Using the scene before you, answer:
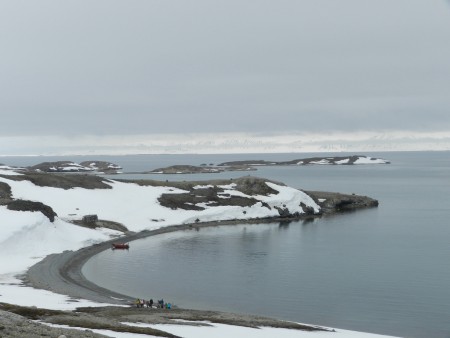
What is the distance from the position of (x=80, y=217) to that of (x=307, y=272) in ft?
167

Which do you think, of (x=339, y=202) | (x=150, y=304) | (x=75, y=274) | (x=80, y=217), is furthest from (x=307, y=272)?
(x=339, y=202)

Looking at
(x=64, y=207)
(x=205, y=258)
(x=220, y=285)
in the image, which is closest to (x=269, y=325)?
(x=220, y=285)

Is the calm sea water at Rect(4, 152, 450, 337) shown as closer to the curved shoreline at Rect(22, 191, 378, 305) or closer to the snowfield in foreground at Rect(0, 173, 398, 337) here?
the curved shoreline at Rect(22, 191, 378, 305)

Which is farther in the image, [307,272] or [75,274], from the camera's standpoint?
[307,272]

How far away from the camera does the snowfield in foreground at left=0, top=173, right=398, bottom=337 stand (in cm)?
4162

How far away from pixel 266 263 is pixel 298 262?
491 centimetres

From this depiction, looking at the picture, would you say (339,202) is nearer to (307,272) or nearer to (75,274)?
(307,272)

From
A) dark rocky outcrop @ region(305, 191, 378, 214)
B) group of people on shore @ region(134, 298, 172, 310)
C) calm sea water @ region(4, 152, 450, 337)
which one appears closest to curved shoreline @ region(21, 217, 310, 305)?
calm sea water @ region(4, 152, 450, 337)

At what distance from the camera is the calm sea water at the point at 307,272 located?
46594 millimetres

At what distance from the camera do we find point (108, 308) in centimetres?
4081

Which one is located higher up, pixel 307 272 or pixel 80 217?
pixel 80 217

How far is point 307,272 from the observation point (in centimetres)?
6362

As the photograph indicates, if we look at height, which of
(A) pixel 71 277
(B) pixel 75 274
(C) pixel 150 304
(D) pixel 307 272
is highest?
(C) pixel 150 304

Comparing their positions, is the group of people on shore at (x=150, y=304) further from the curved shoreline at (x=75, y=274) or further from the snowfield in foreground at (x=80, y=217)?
the snowfield in foreground at (x=80, y=217)
